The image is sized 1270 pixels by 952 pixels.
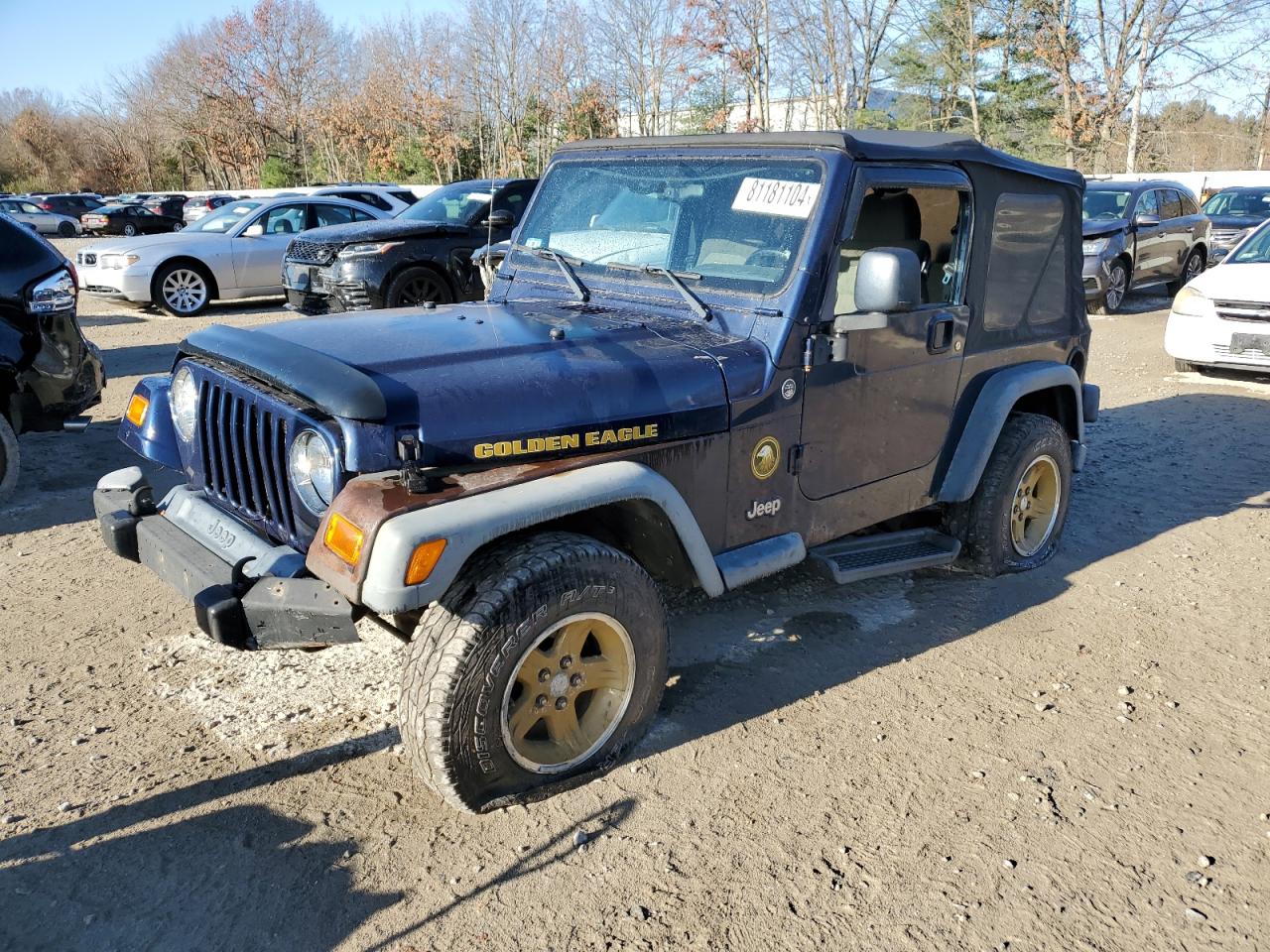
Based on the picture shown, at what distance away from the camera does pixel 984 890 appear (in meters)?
2.75

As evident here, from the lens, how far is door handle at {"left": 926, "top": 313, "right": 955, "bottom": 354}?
4.00 m

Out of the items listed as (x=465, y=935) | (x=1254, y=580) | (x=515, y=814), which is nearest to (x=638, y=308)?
A: (x=515, y=814)

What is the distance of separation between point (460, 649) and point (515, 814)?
655 mm

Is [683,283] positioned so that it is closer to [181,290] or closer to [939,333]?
[939,333]

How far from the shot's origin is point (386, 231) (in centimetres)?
1065

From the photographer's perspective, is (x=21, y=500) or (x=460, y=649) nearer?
(x=460, y=649)

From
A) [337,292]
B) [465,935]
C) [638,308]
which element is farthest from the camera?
[337,292]

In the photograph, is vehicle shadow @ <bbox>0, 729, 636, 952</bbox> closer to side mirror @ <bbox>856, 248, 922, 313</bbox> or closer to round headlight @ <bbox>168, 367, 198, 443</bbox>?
round headlight @ <bbox>168, 367, 198, 443</bbox>

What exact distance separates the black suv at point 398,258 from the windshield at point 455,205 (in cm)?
1

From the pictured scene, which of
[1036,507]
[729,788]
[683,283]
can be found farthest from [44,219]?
[729,788]

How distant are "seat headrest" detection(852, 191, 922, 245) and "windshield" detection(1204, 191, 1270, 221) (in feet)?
55.6

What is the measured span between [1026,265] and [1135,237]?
10.7m

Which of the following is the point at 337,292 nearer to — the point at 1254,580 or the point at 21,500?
the point at 21,500

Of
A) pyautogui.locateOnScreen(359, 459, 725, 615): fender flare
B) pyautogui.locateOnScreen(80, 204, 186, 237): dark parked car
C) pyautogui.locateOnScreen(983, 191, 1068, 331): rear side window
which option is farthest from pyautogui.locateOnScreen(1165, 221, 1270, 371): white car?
pyautogui.locateOnScreen(80, 204, 186, 237): dark parked car
